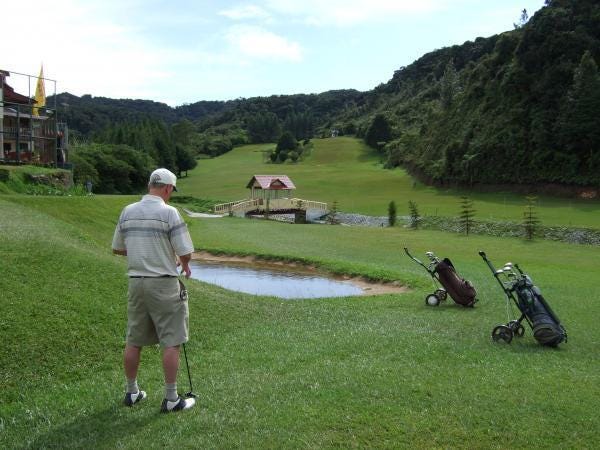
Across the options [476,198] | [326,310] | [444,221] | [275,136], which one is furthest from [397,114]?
[326,310]

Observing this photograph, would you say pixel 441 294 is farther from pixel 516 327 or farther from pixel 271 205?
pixel 271 205

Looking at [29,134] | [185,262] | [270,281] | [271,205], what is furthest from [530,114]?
[185,262]

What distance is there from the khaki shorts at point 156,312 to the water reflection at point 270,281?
35.7 ft

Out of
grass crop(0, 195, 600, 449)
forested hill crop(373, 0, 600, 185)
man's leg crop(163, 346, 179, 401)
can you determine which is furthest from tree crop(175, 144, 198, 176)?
man's leg crop(163, 346, 179, 401)

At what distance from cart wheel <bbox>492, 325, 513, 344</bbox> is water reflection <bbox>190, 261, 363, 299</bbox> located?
26.0 feet

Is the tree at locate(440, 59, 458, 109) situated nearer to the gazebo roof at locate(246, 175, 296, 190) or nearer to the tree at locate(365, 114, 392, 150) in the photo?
the tree at locate(365, 114, 392, 150)

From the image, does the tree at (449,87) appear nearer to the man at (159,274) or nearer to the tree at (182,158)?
Answer: the tree at (182,158)

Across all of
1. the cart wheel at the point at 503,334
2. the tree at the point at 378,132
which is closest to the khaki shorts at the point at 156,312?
the cart wheel at the point at 503,334

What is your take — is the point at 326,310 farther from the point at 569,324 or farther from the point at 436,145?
the point at 436,145

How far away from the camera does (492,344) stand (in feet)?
30.9

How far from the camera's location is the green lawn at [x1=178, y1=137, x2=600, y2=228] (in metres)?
46.7

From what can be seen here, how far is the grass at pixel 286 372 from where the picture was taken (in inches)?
210

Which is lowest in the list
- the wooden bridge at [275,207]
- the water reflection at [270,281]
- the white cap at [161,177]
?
the wooden bridge at [275,207]

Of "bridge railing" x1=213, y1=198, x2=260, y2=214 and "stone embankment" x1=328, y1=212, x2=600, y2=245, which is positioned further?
"bridge railing" x1=213, y1=198, x2=260, y2=214
